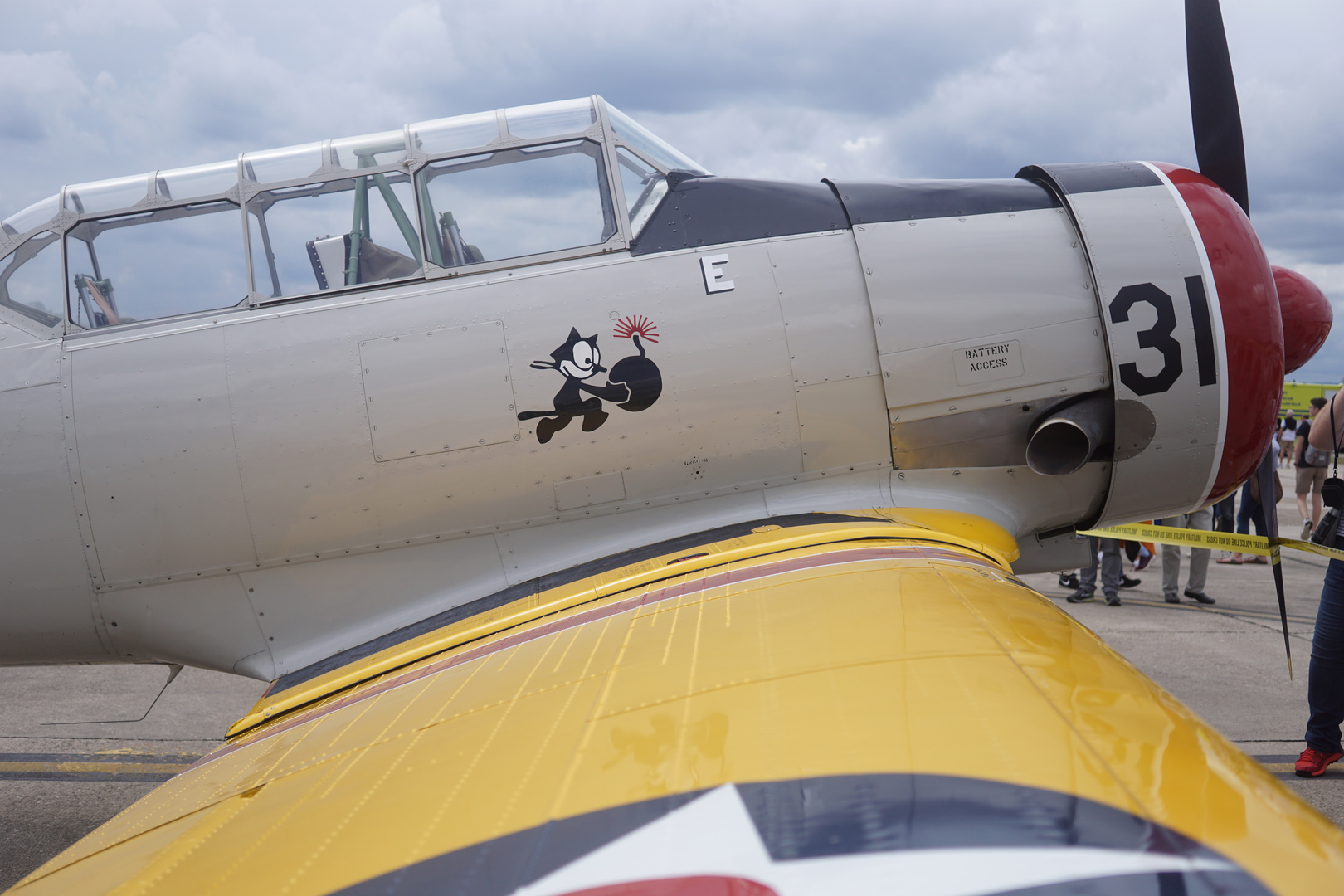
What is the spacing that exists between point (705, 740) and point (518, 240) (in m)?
2.63

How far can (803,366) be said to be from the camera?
3.70 metres

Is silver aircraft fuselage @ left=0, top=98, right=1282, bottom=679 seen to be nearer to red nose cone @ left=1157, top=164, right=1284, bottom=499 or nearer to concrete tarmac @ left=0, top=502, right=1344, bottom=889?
red nose cone @ left=1157, top=164, right=1284, bottom=499

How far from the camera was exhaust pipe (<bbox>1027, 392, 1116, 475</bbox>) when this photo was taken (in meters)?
3.74

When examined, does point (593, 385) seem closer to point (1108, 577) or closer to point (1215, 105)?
point (1215, 105)

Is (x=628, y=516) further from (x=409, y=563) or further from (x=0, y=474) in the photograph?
(x=0, y=474)

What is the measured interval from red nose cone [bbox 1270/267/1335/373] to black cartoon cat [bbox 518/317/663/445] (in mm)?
3192

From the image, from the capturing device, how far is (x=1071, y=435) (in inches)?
147

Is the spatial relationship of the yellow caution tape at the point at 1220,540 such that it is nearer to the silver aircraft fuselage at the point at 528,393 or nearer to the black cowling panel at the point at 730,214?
the silver aircraft fuselage at the point at 528,393

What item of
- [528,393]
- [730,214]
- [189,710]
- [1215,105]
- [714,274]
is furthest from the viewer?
[189,710]

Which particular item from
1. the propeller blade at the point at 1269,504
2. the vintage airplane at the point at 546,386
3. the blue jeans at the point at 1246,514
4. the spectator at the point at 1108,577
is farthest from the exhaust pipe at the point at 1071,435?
the spectator at the point at 1108,577


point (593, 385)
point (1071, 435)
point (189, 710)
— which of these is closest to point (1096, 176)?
point (1071, 435)

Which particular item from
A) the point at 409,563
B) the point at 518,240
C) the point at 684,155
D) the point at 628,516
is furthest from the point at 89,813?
the point at 684,155

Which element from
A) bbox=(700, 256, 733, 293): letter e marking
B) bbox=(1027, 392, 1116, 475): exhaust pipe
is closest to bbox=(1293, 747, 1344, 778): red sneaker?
bbox=(1027, 392, 1116, 475): exhaust pipe

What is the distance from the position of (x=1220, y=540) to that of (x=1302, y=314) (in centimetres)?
128
